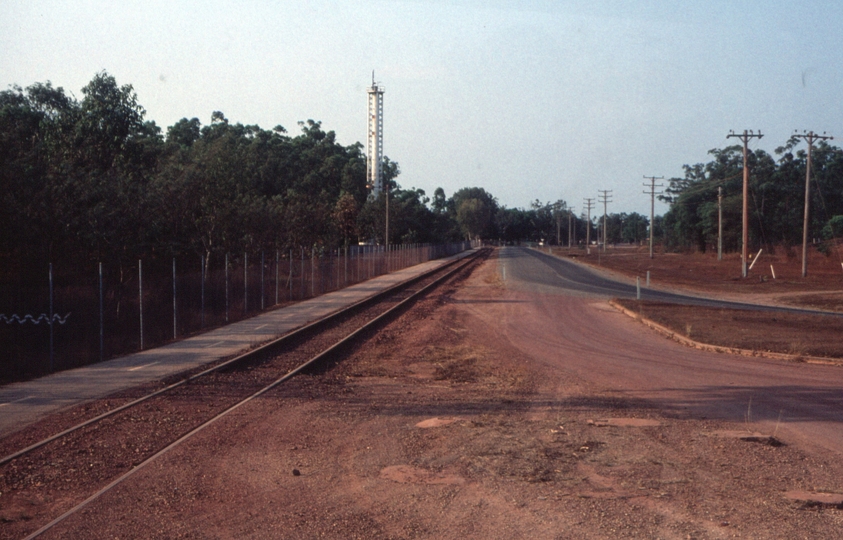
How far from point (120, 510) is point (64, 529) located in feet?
1.82

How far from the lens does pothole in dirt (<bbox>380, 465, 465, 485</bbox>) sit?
782cm

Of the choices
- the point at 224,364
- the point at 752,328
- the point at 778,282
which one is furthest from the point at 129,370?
the point at 778,282

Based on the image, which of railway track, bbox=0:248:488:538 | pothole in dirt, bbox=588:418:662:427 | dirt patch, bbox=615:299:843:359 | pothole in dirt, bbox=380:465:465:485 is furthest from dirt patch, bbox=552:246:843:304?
pothole in dirt, bbox=380:465:465:485

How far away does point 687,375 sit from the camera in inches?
603

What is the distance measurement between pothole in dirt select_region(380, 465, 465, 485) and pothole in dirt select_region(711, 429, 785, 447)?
4.04 metres

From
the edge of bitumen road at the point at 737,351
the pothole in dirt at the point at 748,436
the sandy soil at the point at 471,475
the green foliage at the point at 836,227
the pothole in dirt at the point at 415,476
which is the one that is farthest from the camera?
the green foliage at the point at 836,227

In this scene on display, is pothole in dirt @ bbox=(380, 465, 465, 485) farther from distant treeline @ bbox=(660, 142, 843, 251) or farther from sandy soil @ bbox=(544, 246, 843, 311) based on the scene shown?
distant treeline @ bbox=(660, 142, 843, 251)

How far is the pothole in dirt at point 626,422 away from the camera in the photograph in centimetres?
1062

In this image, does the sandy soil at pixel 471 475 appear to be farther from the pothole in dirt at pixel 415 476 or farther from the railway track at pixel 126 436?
the railway track at pixel 126 436

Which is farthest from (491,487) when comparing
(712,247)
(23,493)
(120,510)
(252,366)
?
(712,247)

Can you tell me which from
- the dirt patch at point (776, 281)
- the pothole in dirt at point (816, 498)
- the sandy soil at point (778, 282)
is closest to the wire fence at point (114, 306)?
the pothole in dirt at point (816, 498)

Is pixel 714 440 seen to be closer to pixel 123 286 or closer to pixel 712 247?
pixel 123 286

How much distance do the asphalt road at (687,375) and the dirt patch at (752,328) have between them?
3.13 feet

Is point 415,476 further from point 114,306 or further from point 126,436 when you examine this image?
point 114,306
